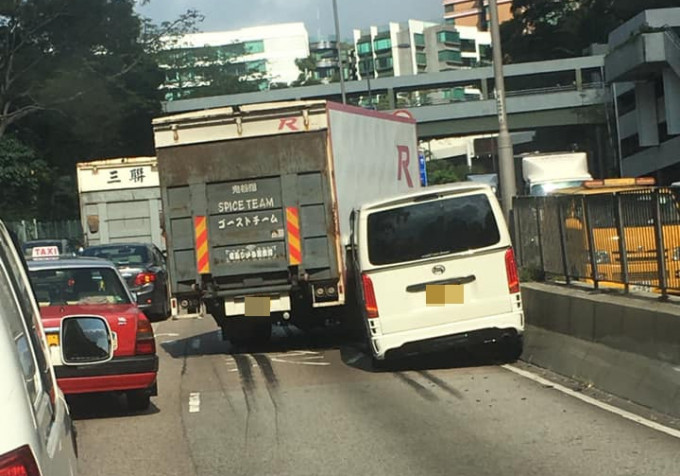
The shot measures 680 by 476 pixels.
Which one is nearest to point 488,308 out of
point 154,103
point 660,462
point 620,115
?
point 660,462

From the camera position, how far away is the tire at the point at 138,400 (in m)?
9.95

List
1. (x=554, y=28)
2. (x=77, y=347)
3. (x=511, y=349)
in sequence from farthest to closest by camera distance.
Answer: (x=554, y=28)
(x=511, y=349)
(x=77, y=347)

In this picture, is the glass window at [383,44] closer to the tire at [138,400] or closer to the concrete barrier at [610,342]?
the concrete barrier at [610,342]

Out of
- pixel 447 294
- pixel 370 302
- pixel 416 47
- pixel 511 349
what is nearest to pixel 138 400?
pixel 370 302

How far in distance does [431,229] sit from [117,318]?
13.1ft

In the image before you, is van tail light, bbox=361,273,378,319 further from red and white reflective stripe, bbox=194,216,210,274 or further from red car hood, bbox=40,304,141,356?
red and white reflective stripe, bbox=194,216,210,274

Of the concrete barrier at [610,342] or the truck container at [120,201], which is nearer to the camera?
the concrete barrier at [610,342]

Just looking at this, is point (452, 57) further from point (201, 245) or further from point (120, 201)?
point (201, 245)

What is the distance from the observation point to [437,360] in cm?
1290

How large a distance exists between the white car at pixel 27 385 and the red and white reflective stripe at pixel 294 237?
8.92 m

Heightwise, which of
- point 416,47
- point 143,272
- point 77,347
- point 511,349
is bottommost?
point 511,349

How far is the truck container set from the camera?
24938mm

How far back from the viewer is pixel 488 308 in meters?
11.6

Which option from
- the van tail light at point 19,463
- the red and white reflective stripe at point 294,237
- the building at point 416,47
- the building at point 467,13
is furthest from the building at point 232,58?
the van tail light at point 19,463
